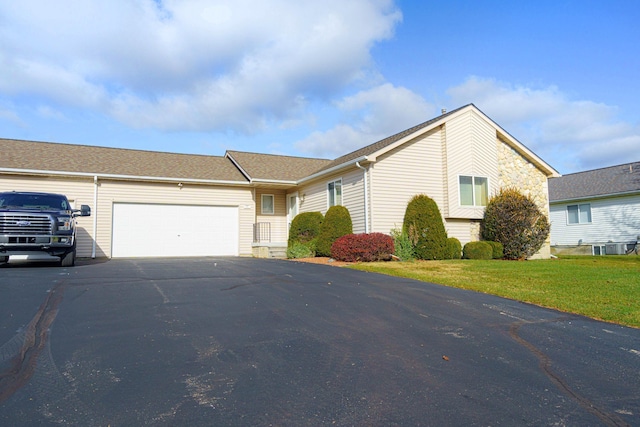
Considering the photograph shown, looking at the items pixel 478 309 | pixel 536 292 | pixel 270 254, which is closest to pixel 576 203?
pixel 270 254

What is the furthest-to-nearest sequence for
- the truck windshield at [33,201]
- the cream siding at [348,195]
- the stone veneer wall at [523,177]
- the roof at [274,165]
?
the roof at [274,165], the stone veneer wall at [523,177], the cream siding at [348,195], the truck windshield at [33,201]

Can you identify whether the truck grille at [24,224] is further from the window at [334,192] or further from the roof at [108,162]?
the window at [334,192]

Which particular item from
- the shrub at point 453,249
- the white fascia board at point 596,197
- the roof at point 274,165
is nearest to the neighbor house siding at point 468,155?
the shrub at point 453,249

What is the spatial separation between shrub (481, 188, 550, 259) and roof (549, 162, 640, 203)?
33.0ft

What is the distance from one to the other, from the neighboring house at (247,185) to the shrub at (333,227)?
527 mm

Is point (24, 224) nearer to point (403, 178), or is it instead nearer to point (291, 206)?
point (403, 178)

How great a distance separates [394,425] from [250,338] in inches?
90.6

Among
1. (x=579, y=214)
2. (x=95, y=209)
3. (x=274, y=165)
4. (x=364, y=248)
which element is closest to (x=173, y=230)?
(x=95, y=209)

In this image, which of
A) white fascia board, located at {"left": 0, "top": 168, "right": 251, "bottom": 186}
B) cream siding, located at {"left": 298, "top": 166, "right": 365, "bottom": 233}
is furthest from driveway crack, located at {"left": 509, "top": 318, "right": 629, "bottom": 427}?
white fascia board, located at {"left": 0, "top": 168, "right": 251, "bottom": 186}

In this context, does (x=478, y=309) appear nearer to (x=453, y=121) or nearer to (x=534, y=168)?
(x=453, y=121)

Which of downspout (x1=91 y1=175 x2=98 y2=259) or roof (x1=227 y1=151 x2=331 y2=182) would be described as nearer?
downspout (x1=91 y1=175 x2=98 y2=259)

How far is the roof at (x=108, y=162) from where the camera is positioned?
55.9 feet

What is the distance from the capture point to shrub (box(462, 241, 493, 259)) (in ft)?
53.7

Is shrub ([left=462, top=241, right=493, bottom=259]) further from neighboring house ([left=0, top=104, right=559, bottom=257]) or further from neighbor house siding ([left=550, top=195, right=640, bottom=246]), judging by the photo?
neighbor house siding ([left=550, top=195, right=640, bottom=246])
